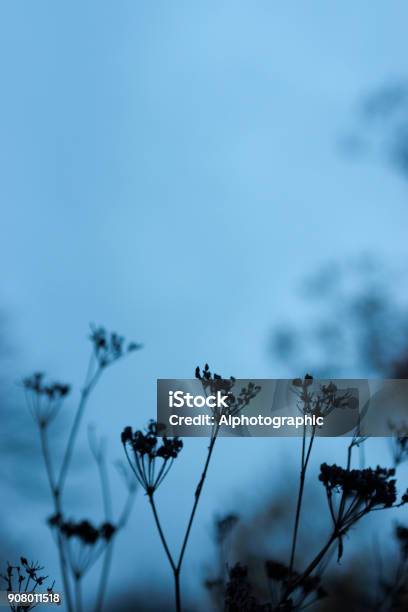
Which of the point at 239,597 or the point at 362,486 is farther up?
the point at 362,486

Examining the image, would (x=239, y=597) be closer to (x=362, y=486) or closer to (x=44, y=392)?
(x=362, y=486)

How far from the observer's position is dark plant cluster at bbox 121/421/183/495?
5.83ft

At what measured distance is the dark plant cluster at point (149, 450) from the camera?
1776 mm

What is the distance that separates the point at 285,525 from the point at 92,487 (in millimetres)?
798

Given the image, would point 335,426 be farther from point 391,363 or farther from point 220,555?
point 220,555

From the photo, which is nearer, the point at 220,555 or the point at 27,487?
the point at 220,555

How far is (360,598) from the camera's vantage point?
2.80 m

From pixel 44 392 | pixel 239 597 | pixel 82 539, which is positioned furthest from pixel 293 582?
pixel 44 392

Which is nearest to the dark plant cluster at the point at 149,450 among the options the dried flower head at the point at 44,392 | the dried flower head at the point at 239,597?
the dried flower head at the point at 44,392

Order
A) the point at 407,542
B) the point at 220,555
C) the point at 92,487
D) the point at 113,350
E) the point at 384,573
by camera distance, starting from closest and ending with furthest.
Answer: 1. the point at 113,350
2. the point at 407,542
3. the point at 220,555
4. the point at 92,487
5. the point at 384,573

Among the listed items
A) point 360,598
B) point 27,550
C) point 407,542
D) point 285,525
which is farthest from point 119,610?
point 407,542

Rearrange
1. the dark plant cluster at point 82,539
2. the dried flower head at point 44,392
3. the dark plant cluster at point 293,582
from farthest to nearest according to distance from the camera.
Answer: the dried flower head at point 44,392 → the dark plant cluster at point 293,582 → the dark plant cluster at point 82,539

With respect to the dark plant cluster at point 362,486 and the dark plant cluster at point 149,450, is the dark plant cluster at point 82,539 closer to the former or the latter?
the dark plant cluster at point 149,450

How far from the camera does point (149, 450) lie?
1779mm
